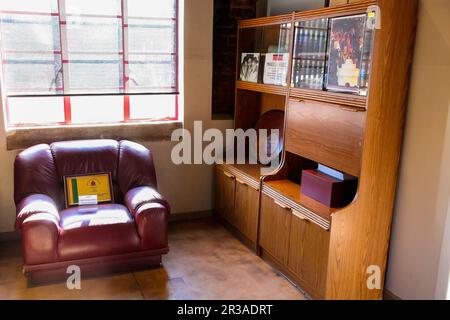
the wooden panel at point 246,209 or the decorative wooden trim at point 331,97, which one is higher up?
the decorative wooden trim at point 331,97

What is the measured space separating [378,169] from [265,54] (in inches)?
61.5

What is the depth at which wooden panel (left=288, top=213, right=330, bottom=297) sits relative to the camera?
8.91 feet

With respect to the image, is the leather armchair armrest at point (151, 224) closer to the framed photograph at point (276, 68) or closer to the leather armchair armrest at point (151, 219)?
the leather armchair armrest at point (151, 219)

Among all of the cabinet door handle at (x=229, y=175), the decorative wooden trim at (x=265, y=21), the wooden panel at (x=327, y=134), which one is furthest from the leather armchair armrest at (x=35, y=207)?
the decorative wooden trim at (x=265, y=21)

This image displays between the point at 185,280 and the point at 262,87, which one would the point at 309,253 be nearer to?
the point at 185,280

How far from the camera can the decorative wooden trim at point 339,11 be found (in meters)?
2.48

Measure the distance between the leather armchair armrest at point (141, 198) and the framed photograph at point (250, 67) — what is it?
1337 millimetres

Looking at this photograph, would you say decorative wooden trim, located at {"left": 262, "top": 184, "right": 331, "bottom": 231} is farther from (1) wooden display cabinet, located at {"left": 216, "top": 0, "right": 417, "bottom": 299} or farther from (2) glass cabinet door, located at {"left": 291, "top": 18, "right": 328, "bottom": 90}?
(2) glass cabinet door, located at {"left": 291, "top": 18, "right": 328, "bottom": 90}

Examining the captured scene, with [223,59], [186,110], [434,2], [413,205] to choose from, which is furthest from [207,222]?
[434,2]

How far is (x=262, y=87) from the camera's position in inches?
143

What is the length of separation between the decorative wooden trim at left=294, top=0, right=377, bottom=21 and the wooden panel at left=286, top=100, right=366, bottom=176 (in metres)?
0.57

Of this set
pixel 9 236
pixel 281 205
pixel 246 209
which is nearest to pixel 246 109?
pixel 246 209

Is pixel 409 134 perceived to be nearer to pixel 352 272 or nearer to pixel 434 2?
pixel 434 2

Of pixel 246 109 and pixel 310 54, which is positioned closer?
pixel 310 54
